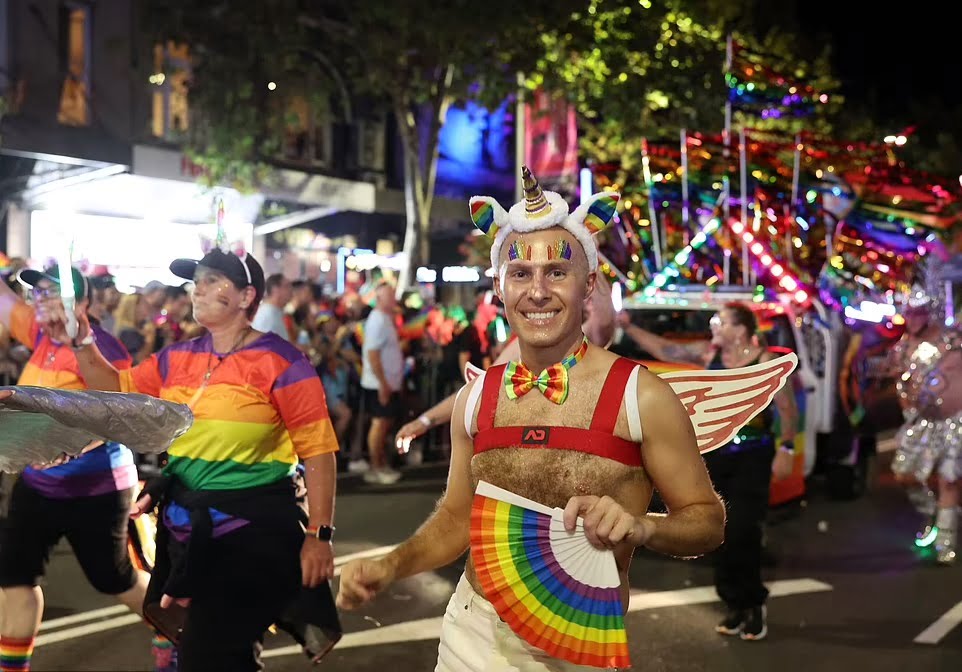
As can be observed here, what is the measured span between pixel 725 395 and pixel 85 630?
4.59 meters

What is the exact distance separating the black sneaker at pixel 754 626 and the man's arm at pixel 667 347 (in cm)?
259

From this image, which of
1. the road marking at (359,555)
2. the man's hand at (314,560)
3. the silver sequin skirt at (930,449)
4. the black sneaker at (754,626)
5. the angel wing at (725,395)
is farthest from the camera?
the silver sequin skirt at (930,449)

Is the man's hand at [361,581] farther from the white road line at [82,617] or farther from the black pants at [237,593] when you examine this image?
the white road line at [82,617]

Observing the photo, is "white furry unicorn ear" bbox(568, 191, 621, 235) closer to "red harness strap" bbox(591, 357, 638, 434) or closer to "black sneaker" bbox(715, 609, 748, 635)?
"red harness strap" bbox(591, 357, 638, 434)

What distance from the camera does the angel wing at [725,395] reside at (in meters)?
3.20

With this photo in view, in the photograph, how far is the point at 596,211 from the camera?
10.0ft

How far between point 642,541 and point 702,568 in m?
5.91

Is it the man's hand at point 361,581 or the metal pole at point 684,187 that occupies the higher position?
the metal pole at point 684,187

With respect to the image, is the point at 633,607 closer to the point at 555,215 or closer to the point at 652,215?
the point at 555,215

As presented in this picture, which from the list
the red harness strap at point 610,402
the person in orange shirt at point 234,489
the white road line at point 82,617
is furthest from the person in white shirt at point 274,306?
the red harness strap at point 610,402

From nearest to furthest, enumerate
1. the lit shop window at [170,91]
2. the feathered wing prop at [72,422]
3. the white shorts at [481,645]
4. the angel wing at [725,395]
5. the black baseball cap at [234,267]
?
the feathered wing prop at [72,422] < the white shorts at [481,645] < the angel wing at [725,395] < the black baseball cap at [234,267] < the lit shop window at [170,91]

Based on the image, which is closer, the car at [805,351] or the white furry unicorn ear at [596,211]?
the white furry unicorn ear at [596,211]

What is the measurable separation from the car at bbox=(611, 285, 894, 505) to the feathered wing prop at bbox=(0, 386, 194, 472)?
683 cm

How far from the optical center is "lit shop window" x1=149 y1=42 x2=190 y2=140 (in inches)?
878
